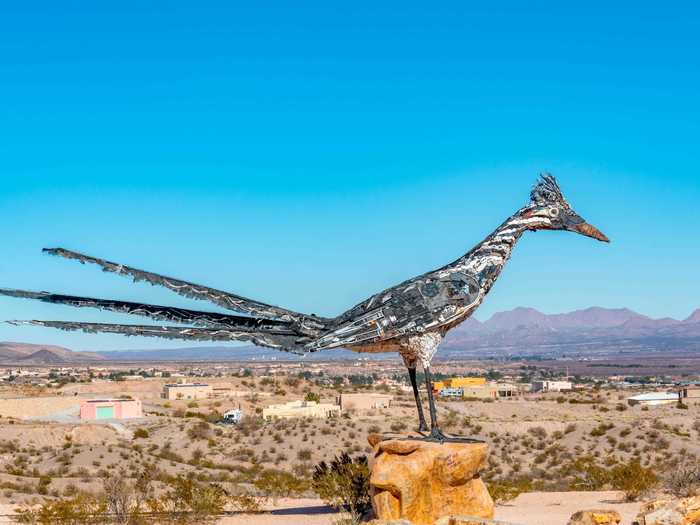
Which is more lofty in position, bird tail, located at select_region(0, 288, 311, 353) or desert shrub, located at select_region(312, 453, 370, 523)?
bird tail, located at select_region(0, 288, 311, 353)

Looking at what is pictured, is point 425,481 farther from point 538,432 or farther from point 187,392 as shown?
point 187,392

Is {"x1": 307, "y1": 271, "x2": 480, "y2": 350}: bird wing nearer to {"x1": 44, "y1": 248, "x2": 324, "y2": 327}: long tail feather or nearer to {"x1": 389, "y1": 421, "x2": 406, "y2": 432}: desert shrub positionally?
{"x1": 44, "y1": 248, "x2": 324, "y2": 327}: long tail feather

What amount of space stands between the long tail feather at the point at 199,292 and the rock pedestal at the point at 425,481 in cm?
223

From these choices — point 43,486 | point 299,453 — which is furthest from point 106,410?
A: point 43,486

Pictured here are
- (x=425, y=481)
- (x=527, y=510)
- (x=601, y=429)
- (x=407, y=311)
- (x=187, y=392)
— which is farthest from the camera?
(x=187, y=392)

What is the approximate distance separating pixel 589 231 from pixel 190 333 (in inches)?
239

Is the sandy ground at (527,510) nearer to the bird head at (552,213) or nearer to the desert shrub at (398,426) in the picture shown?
the bird head at (552,213)

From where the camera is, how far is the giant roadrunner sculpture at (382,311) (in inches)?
467

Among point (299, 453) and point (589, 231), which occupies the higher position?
point (589, 231)

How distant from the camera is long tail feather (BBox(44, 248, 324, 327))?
11656 mm

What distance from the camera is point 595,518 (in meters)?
13.0

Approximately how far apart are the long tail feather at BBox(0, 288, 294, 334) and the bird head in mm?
4052

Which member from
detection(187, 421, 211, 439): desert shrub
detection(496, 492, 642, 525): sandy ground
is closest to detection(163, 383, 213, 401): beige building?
detection(187, 421, 211, 439): desert shrub

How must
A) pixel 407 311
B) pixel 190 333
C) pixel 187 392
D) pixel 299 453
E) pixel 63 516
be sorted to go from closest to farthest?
pixel 190 333 < pixel 407 311 < pixel 63 516 < pixel 299 453 < pixel 187 392
